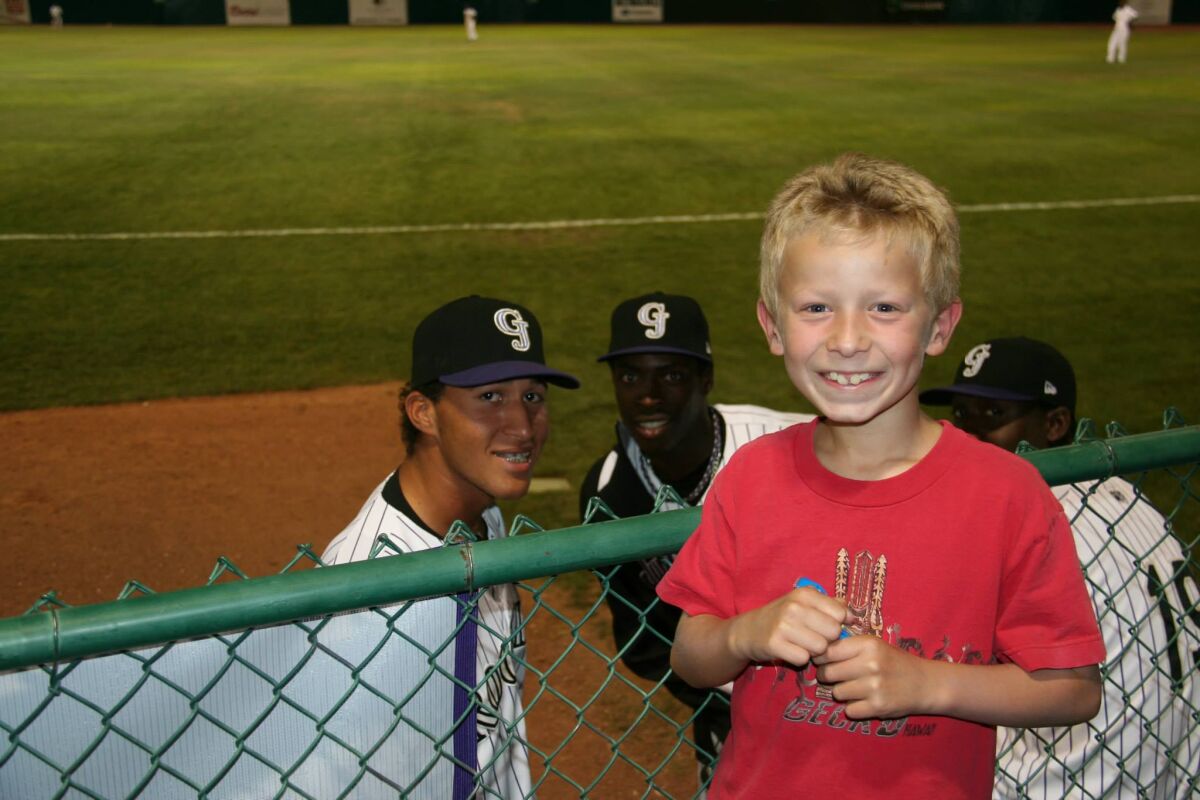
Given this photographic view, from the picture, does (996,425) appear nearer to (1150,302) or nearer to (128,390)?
(128,390)

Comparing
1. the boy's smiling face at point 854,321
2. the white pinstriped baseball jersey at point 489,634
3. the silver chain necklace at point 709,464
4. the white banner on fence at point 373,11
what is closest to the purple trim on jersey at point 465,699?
the white pinstriped baseball jersey at point 489,634

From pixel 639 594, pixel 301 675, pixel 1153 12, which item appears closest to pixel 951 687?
pixel 301 675

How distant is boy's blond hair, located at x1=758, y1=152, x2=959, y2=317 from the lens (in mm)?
1805

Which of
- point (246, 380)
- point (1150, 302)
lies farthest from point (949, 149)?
point (246, 380)

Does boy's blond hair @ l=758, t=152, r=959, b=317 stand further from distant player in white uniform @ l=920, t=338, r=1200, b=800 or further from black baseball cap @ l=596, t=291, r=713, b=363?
black baseball cap @ l=596, t=291, r=713, b=363

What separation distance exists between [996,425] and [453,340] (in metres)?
2.03

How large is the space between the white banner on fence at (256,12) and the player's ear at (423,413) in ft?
132

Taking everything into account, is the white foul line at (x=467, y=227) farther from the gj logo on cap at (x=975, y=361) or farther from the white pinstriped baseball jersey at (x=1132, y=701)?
the white pinstriped baseball jersey at (x=1132, y=701)

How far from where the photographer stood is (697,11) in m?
41.7

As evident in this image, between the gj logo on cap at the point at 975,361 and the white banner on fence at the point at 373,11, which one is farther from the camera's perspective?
the white banner on fence at the point at 373,11

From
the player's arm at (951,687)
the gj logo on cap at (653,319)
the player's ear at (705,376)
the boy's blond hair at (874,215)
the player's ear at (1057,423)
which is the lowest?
the player's ear at (1057,423)

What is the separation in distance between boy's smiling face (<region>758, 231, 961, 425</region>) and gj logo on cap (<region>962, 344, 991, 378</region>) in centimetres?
242

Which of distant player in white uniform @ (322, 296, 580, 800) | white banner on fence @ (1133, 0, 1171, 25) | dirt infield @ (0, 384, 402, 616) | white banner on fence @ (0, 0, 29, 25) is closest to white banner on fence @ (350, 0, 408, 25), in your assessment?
white banner on fence @ (0, 0, 29, 25)

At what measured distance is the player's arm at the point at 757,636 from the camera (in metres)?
1.62
